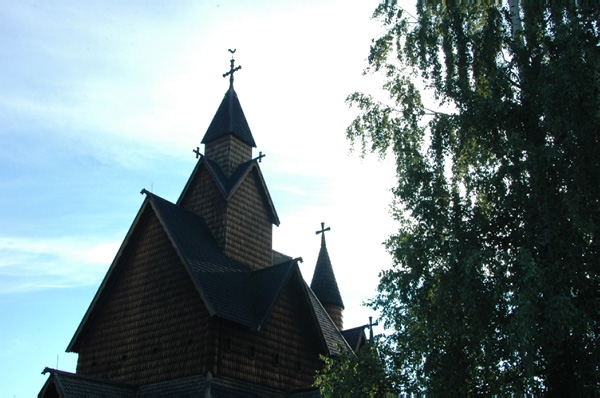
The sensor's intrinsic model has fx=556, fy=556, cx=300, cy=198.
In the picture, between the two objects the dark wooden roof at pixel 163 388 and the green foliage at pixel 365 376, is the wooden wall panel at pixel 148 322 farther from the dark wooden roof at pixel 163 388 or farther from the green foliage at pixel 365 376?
the green foliage at pixel 365 376

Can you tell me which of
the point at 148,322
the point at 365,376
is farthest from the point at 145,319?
the point at 365,376

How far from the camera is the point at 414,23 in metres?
19.0

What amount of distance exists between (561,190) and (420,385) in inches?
252

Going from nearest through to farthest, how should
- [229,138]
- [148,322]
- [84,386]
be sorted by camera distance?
[84,386] < [148,322] < [229,138]

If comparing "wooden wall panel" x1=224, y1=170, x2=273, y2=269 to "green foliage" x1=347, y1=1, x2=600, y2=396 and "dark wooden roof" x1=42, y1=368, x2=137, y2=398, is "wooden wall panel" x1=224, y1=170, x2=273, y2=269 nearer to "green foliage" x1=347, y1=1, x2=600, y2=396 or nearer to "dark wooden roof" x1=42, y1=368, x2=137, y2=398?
"dark wooden roof" x1=42, y1=368, x2=137, y2=398

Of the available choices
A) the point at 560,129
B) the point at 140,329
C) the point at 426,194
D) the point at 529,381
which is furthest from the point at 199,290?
the point at 560,129

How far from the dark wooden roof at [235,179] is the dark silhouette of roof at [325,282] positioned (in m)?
7.43

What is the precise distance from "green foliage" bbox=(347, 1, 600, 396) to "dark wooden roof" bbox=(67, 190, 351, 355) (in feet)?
21.4

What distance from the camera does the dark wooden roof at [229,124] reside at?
2838 centimetres

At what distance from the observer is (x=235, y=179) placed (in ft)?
87.3

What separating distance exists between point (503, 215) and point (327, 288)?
1910 centimetres

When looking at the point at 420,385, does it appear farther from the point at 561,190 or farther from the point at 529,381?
the point at 561,190

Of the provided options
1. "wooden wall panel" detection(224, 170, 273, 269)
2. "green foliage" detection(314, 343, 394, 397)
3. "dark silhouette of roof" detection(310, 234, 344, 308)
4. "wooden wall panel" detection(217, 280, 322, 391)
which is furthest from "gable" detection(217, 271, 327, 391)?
"dark silhouette of roof" detection(310, 234, 344, 308)

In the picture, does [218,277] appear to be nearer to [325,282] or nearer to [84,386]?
[84,386]
